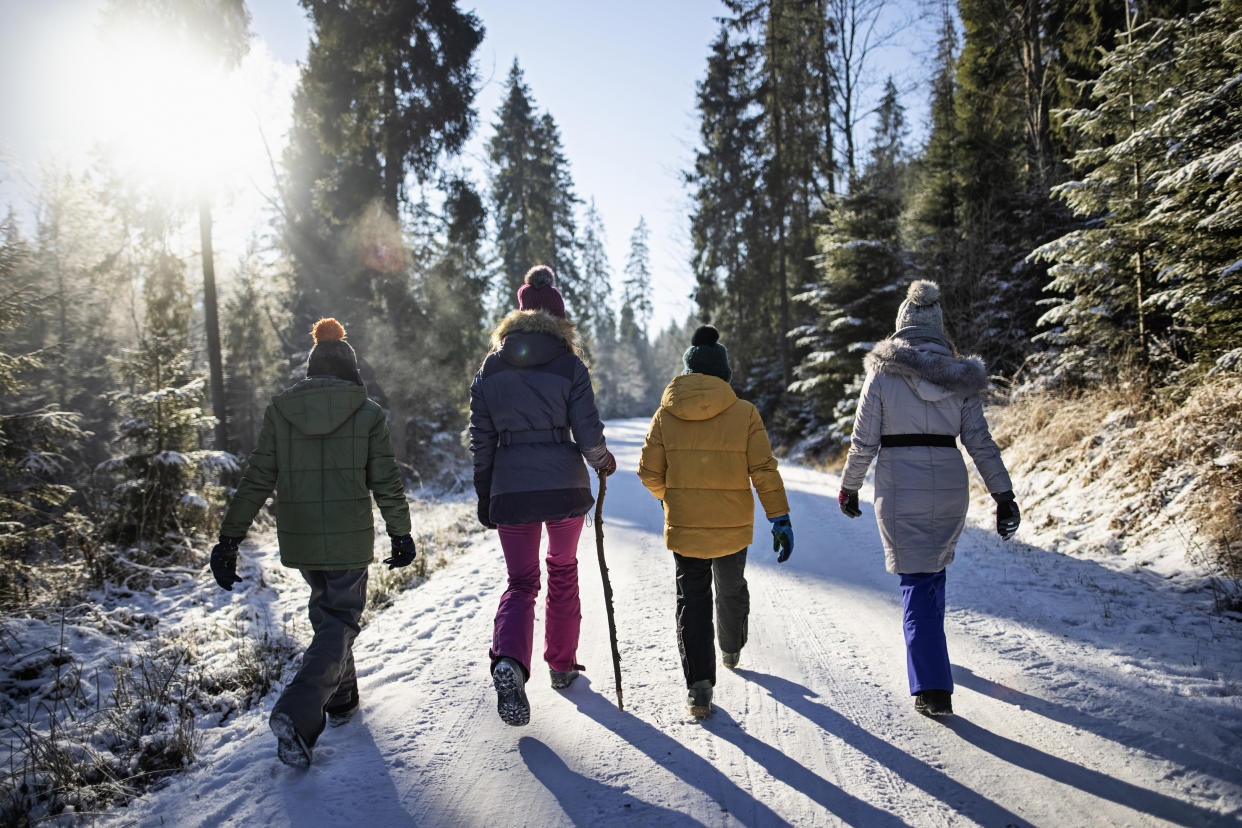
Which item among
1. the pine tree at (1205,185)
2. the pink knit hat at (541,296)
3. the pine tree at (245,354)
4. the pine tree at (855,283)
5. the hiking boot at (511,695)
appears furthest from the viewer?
the pine tree at (245,354)

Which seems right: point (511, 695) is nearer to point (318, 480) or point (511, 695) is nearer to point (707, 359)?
point (318, 480)

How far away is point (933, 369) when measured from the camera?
3.26 metres

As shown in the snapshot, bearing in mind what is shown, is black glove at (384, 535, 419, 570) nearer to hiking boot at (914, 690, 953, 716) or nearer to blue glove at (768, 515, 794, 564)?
blue glove at (768, 515, 794, 564)

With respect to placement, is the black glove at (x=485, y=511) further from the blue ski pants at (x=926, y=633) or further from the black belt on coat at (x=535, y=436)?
the blue ski pants at (x=926, y=633)

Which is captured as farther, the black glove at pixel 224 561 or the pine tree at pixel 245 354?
the pine tree at pixel 245 354

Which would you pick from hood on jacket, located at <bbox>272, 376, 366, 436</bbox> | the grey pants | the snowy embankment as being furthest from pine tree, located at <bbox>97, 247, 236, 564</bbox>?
hood on jacket, located at <bbox>272, 376, 366, 436</bbox>

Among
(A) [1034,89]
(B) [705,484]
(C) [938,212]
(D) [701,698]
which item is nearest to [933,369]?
(B) [705,484]

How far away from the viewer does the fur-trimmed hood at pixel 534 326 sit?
137 inches

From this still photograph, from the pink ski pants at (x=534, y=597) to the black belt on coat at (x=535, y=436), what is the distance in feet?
1.56

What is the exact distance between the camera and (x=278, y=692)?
3.88 meters

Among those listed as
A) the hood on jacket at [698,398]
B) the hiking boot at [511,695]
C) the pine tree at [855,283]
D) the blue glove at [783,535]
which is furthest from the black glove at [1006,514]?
the pine tree at [855,283]

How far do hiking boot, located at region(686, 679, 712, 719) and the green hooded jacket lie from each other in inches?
72.0

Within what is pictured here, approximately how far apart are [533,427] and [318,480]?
1174 millimetres

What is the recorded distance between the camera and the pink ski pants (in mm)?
3242
